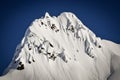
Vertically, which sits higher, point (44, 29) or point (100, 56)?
point (44, 29)

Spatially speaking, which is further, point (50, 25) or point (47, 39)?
point (50, 25)

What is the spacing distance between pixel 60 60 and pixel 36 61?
36.8 ft

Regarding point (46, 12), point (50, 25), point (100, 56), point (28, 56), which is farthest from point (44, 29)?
point (100, 56)

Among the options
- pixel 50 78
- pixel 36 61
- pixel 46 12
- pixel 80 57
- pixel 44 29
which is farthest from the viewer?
pixel 46 12

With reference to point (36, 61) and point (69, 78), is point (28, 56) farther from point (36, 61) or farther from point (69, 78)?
point (69, 78)

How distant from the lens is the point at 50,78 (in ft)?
355

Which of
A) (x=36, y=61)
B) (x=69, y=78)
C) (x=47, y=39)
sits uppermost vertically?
(x=47, y=39)

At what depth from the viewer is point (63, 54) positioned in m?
120

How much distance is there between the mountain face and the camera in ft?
365

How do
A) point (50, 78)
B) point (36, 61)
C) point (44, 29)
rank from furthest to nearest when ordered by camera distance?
point (44, 29)
point (36, 61)
point (50, 78)

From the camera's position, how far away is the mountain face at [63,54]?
365 ft

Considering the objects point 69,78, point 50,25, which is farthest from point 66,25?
point 69,78

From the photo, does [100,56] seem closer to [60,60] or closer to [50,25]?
[60,60]

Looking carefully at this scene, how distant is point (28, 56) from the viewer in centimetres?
11769
